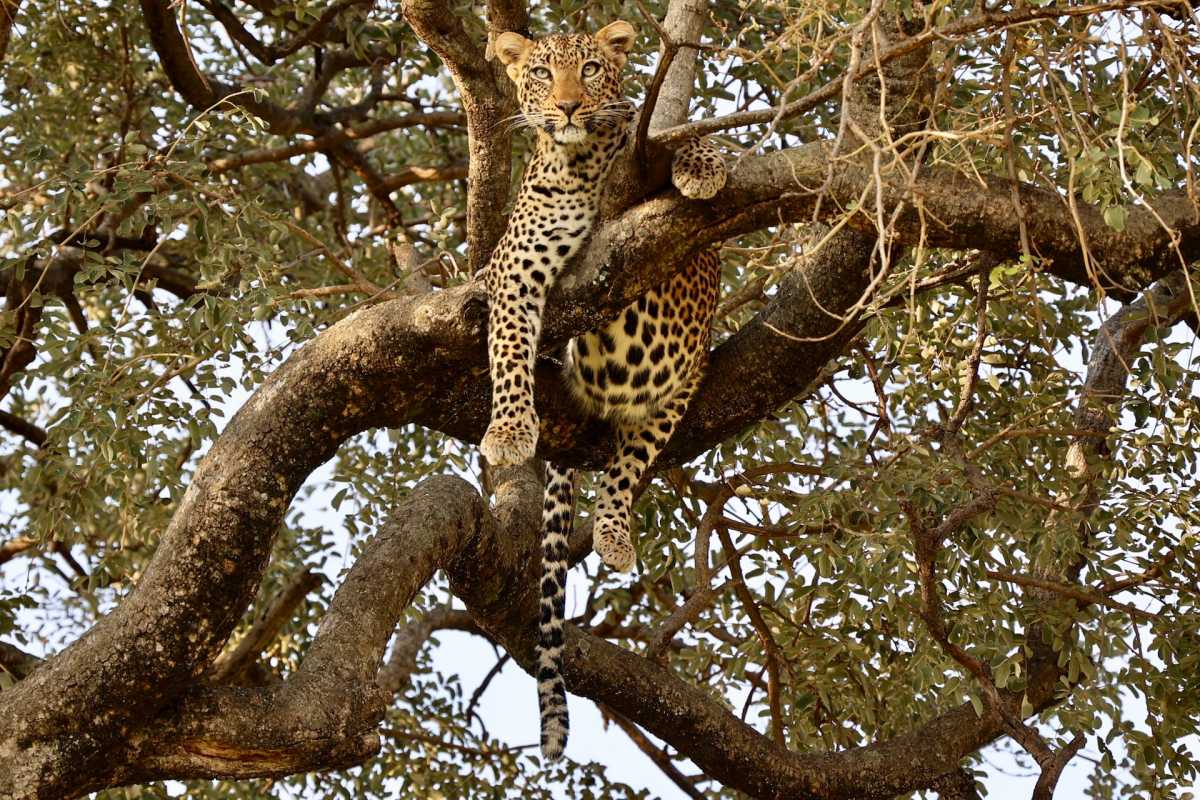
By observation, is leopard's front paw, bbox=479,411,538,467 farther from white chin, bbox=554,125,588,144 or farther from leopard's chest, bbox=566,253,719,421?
white chin, bbox=554,125,588,144

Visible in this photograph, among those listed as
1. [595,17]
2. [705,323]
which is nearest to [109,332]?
[705,323]

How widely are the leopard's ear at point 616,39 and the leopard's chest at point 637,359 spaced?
0.77 m

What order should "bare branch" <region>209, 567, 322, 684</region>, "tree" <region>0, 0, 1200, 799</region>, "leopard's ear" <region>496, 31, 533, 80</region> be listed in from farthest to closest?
"bare branch" <region>209, 567, 322, 684</region> → "leopard's ear" <region>496, 31, 533, 80</region> → "tree" <region>0, 0, 1200, 799</region>

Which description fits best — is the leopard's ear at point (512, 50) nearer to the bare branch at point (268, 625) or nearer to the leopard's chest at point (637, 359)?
the leopard's chest at point (637, 359)

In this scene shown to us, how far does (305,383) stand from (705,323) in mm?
1484

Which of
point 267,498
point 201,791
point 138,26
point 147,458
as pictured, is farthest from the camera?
point 138,26

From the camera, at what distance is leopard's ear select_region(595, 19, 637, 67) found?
17.4 feet

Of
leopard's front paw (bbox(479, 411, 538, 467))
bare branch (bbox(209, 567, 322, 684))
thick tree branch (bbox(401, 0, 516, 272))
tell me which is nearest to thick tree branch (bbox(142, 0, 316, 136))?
thick tree branch (bbox(401, 0, 516, 272))

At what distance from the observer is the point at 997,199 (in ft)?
13.9

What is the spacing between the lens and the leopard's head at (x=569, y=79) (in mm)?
5008

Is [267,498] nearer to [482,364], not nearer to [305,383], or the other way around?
[305,383]

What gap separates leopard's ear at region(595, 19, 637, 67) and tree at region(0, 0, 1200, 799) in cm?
15

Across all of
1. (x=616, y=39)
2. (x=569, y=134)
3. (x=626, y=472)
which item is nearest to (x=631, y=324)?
(x=626, y=472)

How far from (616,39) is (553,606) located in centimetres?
186
